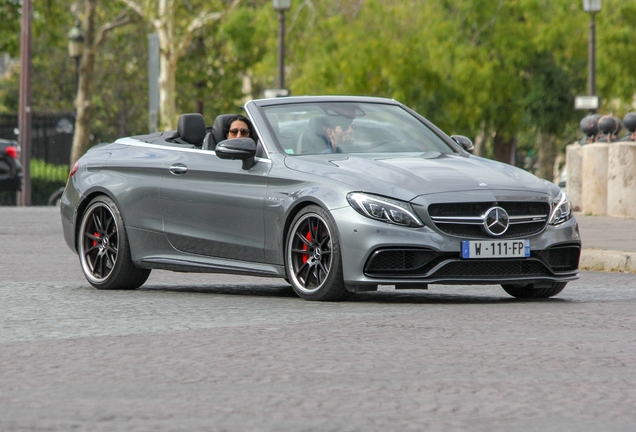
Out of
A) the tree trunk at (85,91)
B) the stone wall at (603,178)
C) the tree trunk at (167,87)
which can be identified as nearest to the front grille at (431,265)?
the stone wall at (603,178)

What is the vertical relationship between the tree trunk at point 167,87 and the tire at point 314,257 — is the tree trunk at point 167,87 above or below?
above

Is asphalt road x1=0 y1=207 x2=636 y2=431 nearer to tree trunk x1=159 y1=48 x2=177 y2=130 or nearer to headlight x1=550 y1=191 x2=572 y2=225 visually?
headlight x1=550 y1=191 x2=572 y2=225

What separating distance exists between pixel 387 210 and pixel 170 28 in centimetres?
3805

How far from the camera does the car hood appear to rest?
9430mm

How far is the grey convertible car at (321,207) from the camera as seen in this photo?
941 cm

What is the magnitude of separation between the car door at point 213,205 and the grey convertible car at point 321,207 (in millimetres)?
11

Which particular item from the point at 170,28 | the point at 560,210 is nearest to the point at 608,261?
the point at 560,210

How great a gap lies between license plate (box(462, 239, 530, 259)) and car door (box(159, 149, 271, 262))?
1515 millimetres

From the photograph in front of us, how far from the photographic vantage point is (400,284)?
948cm

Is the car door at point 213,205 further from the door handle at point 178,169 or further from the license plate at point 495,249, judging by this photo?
the license plate at point 495,249

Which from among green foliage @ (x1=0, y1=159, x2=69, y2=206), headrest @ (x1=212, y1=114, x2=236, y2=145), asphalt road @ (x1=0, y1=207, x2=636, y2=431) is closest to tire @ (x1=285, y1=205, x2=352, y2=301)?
asphalt road @ (x1=0, y1=207, x2=636, y2=431)

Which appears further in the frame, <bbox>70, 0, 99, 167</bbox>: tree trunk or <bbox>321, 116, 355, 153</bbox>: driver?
<bbox>70, 0, 99, 167</bbox>: tree trunk

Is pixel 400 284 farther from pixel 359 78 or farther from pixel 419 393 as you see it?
pixel 359 78

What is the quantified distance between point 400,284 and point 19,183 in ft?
64.0
